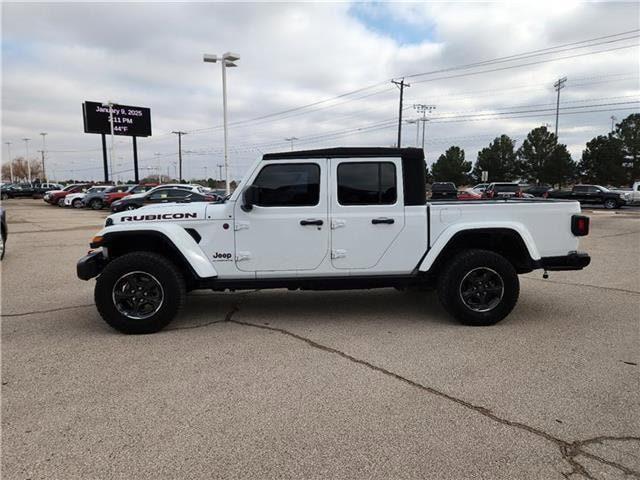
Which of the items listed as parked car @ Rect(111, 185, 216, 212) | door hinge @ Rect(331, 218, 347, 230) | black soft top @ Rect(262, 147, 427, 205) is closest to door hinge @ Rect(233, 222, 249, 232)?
black soft top @ Rect(262, 147, 427, 205)

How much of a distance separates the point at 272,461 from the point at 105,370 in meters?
2.02

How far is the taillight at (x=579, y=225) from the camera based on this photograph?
16.6 feet

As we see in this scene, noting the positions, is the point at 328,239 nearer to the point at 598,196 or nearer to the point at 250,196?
the point at 250,196

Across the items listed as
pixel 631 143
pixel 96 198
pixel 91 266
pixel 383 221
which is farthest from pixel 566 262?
pixel 631 143

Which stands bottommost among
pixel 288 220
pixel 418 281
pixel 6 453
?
pixel 6 453

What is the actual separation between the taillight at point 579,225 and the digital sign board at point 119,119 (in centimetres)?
4904

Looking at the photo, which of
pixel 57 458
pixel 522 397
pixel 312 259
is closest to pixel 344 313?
pixel 312 259

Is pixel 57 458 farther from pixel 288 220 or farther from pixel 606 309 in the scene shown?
pixel 606 309

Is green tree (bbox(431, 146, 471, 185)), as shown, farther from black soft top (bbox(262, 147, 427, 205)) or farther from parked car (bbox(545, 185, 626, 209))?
black soft top (bbox(262, 147, 427, 205))

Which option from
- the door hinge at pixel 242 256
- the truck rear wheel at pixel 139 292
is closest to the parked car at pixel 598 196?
the door hinge at pixel 242 256

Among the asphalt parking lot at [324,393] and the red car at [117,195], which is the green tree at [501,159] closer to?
the red car at [117,195]

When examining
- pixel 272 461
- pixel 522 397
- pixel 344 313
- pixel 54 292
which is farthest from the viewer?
pixel 54 292

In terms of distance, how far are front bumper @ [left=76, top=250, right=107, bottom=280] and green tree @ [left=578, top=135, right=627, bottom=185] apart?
58298 mm

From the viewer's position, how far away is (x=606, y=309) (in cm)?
573
